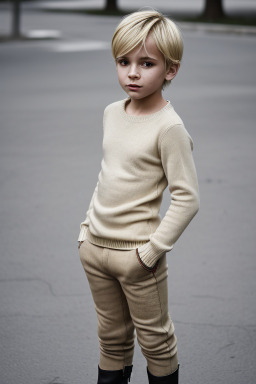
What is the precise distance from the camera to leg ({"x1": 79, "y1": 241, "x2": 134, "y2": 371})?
256cm

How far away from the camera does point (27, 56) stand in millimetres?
15172

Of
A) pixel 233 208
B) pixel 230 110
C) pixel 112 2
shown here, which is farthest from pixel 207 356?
pixel 112 2

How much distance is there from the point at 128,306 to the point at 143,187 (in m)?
0.53

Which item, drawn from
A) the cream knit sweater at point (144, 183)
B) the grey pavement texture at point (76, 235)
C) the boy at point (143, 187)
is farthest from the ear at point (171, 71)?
the grey pavement texture at point (76, 235)

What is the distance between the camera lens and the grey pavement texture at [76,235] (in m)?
3.54

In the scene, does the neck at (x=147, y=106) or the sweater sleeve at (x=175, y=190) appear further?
the neck at (x=147, y=106)

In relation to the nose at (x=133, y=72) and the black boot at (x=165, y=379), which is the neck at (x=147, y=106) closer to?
the nose at (x=133, y=72)

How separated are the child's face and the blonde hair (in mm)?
22

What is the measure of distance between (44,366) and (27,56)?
12.5 m

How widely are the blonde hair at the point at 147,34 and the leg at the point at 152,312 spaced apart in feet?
2.36

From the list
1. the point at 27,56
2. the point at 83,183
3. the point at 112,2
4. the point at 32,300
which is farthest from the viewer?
the point at 112,2

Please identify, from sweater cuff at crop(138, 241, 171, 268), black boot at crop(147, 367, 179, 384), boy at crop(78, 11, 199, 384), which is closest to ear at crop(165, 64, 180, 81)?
boy at crop(78, 11, 199, 384)

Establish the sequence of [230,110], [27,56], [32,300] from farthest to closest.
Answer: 1. [27,56]
2. [230,110]
3. [32,300]

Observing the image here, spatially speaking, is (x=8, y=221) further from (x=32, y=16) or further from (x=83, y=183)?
(x=32, y=16)
